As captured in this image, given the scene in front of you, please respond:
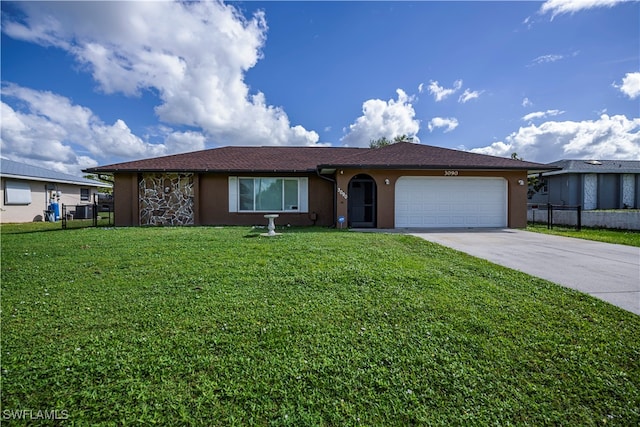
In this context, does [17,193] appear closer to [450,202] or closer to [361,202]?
[361,202]

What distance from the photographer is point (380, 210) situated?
37.9 feet

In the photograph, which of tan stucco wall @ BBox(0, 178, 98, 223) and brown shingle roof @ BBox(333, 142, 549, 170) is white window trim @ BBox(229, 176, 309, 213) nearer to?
brown shingle roof @ BBox(333, 142, 549, 170)

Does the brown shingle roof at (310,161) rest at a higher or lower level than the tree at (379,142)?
lower

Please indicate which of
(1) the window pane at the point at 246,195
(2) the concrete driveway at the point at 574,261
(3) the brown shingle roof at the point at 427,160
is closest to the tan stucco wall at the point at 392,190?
(3) the brown shingle roof at the point at 427,160

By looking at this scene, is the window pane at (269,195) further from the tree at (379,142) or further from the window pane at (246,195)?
the tree at (379,142)

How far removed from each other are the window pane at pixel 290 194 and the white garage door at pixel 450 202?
4.45m

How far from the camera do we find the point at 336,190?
11.5m

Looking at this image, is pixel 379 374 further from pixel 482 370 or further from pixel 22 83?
pixel 22 83

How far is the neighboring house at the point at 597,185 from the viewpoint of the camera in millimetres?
19047

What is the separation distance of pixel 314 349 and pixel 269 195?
10.8 m

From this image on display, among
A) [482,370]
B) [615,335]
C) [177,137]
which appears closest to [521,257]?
[615,335]

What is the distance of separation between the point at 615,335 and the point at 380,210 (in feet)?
29.2

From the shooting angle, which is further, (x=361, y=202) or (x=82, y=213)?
(x=82, y=213)

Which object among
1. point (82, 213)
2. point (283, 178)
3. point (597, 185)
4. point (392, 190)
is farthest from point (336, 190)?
point (597, 185)
